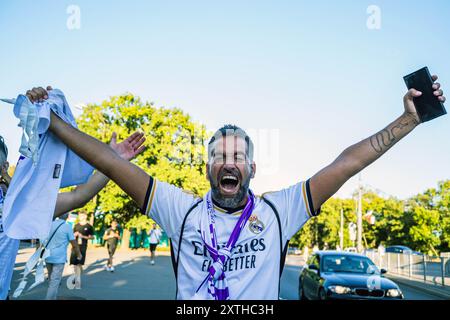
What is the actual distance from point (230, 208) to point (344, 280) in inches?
325

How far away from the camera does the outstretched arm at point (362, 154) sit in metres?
2.19

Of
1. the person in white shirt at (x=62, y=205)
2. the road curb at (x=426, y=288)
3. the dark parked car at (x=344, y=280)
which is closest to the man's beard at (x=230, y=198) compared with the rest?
the person in white shirt at (x=62, y=205)

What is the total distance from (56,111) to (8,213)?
2.10 ft

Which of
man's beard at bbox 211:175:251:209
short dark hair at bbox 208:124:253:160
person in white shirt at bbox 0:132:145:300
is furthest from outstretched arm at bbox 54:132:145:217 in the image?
man's beard at bbox 211:175:251:209

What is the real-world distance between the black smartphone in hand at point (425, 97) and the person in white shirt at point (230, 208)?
3 centimetres

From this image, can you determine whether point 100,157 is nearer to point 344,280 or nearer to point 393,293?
point 344,280

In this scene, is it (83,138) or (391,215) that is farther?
(391,215)

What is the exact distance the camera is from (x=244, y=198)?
2.37 metres

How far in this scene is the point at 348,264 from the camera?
35.9 ft

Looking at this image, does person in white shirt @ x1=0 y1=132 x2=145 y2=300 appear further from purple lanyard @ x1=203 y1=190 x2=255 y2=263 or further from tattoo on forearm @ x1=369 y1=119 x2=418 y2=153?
tattoo on forearm @ x1=369 y1=119 x2=418 y2=153
